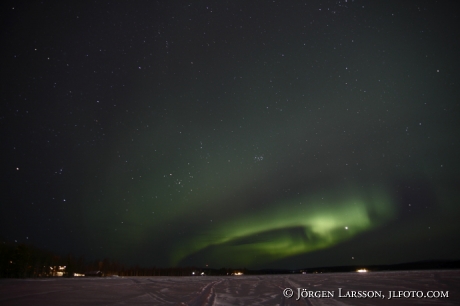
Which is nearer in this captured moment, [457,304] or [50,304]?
[457,304]

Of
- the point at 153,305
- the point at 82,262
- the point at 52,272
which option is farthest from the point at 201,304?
the point at 82,262

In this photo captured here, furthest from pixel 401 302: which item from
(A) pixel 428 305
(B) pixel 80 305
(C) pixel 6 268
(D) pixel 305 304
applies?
(C) pixel 6 268

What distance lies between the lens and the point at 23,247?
3044 inches

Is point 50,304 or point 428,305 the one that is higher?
point 428,305

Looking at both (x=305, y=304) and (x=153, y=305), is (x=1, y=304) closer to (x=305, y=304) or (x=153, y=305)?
(x=153, y=305)

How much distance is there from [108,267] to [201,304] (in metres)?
177

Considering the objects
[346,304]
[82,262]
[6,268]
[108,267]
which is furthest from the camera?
[108,267]

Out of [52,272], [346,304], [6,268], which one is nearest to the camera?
[346,304]

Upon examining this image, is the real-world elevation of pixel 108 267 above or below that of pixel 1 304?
below

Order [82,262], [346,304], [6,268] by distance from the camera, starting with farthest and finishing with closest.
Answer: [82,262] → [6,268] → [346,304]

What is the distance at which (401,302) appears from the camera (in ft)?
39.4

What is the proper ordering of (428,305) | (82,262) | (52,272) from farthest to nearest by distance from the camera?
1. (82,262)
2. (52,272)
3. (428,305)

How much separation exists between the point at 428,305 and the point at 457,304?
1.09m

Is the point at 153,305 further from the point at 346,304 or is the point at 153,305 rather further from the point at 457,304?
the point at 457,304
